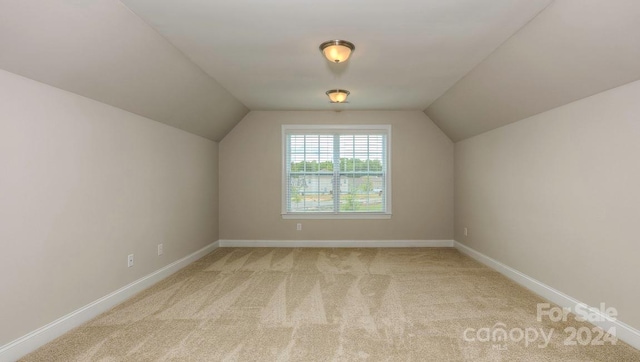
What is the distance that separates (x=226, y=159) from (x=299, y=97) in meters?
1.92

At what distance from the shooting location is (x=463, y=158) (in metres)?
5.48

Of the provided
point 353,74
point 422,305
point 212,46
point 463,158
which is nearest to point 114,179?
point 212,46

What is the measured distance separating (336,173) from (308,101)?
1.47 metres

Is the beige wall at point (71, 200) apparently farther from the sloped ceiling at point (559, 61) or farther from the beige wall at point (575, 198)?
the beige wall at point (575, 198)

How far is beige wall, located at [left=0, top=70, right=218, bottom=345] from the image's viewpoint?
2258 mm

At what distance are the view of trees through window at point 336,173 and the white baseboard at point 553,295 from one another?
1.94 meters

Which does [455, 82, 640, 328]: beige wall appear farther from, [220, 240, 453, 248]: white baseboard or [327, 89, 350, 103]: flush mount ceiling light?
[327, 89, 350, 103]: flush mount ceiling light

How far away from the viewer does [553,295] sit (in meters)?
3.22

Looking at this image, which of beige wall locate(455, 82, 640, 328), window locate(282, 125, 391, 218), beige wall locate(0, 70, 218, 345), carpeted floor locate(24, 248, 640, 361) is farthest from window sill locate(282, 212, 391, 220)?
beige wall locate(0, 70, 218, 345)

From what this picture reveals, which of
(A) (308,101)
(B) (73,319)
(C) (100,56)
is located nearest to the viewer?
(C) (100,56)

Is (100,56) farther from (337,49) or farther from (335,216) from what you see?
(335,216)

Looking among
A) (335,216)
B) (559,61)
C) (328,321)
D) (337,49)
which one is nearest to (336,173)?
(335,216)

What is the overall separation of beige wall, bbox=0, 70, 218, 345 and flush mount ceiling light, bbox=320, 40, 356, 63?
7.14 feet

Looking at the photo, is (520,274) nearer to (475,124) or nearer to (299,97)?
(475,124)
